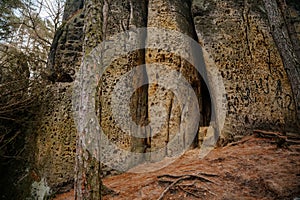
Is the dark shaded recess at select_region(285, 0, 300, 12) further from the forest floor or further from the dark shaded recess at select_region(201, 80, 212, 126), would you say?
the forest floor

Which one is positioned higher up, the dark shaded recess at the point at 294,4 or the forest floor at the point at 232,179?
the dark shaded recess at the point at 294,4

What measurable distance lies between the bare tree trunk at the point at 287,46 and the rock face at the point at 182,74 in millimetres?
1938

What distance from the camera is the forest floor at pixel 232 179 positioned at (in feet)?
13.6

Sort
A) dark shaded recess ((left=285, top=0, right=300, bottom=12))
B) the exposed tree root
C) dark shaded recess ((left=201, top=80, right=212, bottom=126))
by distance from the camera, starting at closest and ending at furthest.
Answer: the exposed tree root → dark shaded recess ((left=201, top=80, right=212, bottom=126)) → dark shaded recess ((left=285, top=0, right=300, bottom=12))

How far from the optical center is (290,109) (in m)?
7.10

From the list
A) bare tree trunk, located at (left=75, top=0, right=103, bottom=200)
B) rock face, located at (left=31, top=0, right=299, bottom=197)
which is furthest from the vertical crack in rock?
bare tree trunk, located at (left=75, top=0, right=103, bottom=200)

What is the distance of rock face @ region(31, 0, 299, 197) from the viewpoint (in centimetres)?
720

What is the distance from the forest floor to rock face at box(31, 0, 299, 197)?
1345 mm

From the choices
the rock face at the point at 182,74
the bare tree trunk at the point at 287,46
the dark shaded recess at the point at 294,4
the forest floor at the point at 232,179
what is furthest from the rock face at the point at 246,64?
the bare tree trunk at the point at 287,46

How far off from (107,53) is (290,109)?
5617mm

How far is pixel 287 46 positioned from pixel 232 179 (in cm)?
279

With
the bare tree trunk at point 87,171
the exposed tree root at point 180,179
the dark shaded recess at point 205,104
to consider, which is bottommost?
the exposed tree root at point 180,179

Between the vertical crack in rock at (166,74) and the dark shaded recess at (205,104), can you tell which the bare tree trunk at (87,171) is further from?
the dark shaded recess at (205,104)

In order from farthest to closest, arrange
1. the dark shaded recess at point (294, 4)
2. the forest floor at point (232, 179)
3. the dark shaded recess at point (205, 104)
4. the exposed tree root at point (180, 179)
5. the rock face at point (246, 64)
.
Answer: the dark shaded recess at point (294, 4) < the dark shaded recess at point (205, 104) < the rock face at point (246, 64) < the exposed tree root at point (180, 179) < the forest floor at point (232, 179)
